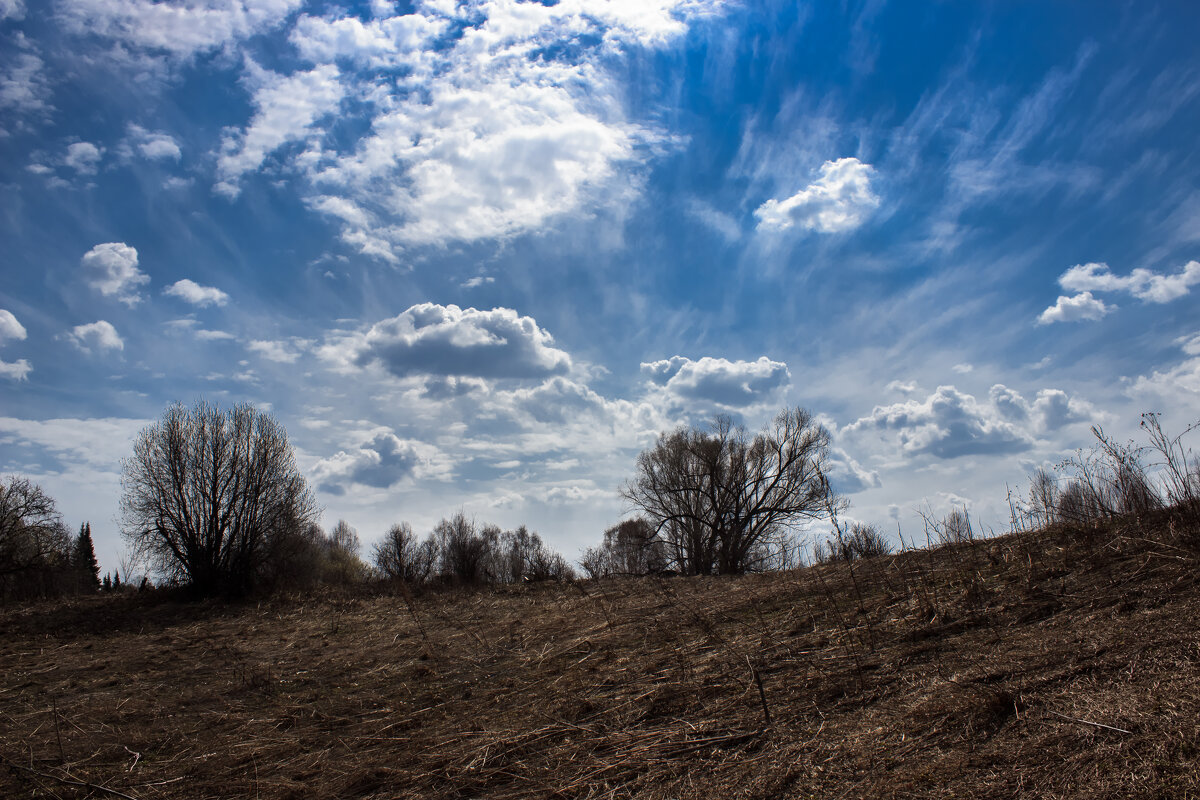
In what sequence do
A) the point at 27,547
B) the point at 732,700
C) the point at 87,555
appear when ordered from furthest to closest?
the point at 87,555, the point at 27,547, the point at 732,700

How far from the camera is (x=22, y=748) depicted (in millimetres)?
5672

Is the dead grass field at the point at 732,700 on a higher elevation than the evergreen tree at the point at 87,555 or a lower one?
lower

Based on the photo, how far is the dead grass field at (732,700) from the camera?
3.08 m

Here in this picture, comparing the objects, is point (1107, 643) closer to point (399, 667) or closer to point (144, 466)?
point (399, 667)

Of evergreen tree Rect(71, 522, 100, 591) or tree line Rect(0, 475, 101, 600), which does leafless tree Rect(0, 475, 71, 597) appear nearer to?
tree line Rect(0, 475, 101, 600)

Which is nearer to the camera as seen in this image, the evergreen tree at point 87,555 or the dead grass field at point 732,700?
the dead grass field at point 732,700

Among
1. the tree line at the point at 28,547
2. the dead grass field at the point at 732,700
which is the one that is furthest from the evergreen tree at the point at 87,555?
the dead grass field at the point at 732,700

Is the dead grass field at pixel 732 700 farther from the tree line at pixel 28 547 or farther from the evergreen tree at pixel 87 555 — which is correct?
the evergreen tree at pixel 87 555

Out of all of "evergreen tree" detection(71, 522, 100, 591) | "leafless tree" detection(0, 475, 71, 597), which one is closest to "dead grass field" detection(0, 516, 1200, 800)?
"leafless tree" detection(0, 475, 71, 597)

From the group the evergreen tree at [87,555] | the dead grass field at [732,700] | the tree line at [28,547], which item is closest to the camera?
the dead grass field at [732,700]

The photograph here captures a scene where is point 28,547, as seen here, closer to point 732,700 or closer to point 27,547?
point 27,547

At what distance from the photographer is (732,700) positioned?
14.8 feet

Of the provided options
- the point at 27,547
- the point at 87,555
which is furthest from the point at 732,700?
the point at 87,555

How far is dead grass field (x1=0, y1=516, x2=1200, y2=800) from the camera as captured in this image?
121 inches
